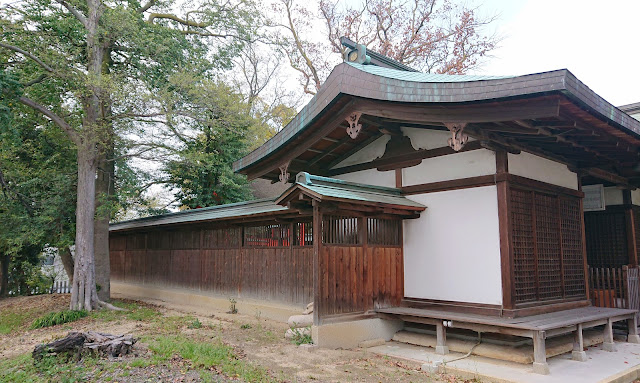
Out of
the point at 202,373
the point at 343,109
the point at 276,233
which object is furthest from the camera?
the point at 276,233

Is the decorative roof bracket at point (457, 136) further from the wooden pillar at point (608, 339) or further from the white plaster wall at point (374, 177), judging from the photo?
the wooden pillar at point (608, 339)

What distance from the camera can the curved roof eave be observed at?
18.6ft

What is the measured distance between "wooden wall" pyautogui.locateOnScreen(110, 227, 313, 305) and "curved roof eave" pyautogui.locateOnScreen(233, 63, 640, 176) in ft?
9.34

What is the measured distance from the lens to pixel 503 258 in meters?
7.41

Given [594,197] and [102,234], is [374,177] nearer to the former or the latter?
[594,197]

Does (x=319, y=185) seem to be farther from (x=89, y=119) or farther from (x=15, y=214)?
(x=15, y=214)

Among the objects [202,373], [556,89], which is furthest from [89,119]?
[556,89]

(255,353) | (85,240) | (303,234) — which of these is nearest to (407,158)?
(303,234)

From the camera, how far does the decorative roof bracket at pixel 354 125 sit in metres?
8.33

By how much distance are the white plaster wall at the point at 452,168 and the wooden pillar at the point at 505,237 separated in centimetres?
19

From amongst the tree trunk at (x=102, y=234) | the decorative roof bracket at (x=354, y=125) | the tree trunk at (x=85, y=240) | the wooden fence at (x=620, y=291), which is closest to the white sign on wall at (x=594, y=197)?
the wooden fence at (x=620, y=291)

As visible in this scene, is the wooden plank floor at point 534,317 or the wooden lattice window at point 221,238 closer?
the wooden plank floor at point 534,317

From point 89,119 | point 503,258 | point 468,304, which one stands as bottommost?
point 468,304

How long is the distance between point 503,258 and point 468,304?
105 centimetres
